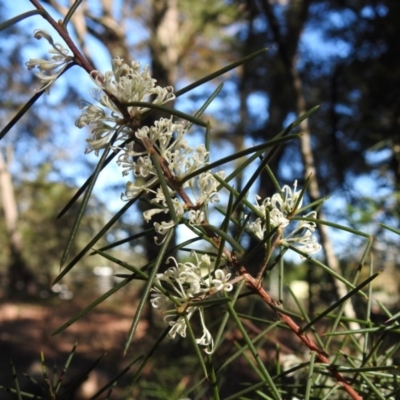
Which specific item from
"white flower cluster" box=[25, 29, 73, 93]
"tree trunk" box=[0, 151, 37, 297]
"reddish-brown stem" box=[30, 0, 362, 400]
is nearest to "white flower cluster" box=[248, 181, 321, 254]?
"reddish-brown stem" box=[30, 0, 362, 400]

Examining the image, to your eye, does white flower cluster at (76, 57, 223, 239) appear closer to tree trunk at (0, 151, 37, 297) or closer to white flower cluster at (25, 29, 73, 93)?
white flower cluster at (25, 29, 73, 93)

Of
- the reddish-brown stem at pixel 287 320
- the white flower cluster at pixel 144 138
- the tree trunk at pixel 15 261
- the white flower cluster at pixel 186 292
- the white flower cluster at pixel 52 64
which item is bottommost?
the tree trunk at pixel 15 261

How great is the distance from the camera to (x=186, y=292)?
238mm

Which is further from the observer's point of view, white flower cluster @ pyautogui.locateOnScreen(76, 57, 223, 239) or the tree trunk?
the tree trunk

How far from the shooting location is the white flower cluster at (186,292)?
225mm

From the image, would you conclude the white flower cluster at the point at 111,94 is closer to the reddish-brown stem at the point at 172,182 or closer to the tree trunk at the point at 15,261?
the reddish-brown stem at the point at 172,182

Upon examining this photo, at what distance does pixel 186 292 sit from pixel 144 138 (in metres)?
0.07

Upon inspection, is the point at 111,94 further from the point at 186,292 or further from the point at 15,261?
the point at 15,261

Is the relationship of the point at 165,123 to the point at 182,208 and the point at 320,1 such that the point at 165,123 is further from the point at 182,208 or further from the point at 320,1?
the point at 320,1

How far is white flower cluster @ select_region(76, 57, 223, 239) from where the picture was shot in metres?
0.22

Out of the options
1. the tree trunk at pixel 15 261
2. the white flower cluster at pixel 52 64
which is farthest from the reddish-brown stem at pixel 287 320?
the tree trunk at pixel 15 261

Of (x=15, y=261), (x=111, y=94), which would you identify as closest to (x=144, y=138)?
(x=111, y=94)

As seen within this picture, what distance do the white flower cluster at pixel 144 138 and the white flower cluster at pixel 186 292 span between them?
0.02 m

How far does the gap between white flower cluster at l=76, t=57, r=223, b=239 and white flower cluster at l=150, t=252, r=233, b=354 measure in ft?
0.07
